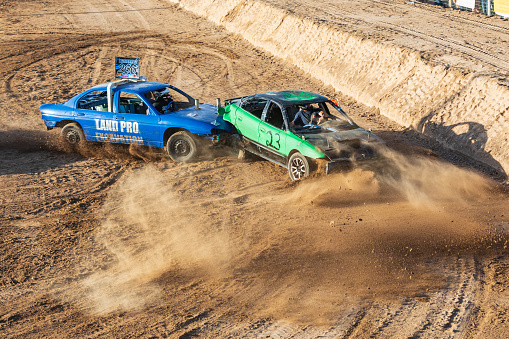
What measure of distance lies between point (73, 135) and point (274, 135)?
4709 millimetres

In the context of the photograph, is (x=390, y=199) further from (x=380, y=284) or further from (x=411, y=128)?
(x=411, y=128)

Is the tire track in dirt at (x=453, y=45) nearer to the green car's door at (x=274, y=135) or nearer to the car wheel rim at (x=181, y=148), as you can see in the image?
the green car's door at (x=274, y=135)

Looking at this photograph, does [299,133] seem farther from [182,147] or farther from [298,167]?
[182,147]

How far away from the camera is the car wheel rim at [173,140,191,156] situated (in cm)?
1084

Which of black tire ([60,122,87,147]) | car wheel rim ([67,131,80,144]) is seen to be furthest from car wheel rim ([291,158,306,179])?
car wheel rim ([67,131,80,144])

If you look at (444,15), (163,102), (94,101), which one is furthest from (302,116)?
(444,15)

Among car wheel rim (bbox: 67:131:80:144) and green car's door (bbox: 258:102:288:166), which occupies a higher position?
green car's door (bbox: 258:102:288:166)

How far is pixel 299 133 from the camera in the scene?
9883 mm

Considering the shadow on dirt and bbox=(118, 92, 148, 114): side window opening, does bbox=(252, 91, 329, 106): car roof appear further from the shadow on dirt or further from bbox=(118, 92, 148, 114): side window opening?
bbox=(118, 92, 148, 114): side window opening

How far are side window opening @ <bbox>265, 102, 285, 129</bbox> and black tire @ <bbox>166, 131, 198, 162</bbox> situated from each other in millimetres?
1701

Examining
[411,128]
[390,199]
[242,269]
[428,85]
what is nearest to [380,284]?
[242,269]

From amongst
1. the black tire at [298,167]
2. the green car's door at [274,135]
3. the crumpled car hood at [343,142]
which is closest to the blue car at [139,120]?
the green car's door at [274,135]

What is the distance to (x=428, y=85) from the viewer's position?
13477mm

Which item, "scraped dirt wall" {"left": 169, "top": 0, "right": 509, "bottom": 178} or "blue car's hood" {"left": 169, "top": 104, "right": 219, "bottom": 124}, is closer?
"blue car's hood" {"left": 169, "top": 104, "right": 219, "bottom": 124}
